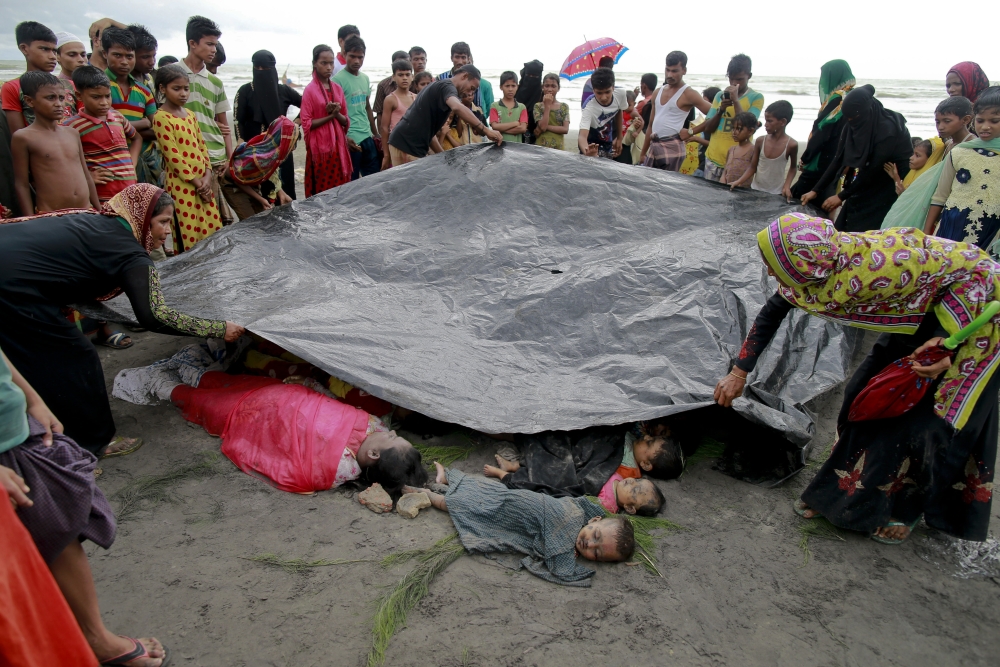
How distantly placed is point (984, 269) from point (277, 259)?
11.1ft

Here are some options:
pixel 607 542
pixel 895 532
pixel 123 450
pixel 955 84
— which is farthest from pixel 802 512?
pixel 955 84

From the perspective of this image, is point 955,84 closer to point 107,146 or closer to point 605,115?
point 605,115

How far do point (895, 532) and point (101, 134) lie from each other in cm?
470

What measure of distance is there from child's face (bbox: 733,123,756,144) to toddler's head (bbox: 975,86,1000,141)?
1906 millimetres

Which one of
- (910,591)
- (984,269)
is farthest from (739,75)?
(910,591)

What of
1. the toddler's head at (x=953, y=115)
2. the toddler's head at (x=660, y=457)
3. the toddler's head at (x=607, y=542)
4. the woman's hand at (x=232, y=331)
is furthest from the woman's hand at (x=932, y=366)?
the woman's hand at (x=232, y=331)

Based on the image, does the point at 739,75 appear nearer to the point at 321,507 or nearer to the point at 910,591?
the point at 910,591

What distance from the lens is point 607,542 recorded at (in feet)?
7.24

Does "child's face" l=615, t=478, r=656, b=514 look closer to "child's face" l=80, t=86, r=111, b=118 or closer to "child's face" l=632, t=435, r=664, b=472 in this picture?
"child's face" l=632, t=435, r=664, b=472

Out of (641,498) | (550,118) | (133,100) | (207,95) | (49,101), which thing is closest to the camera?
(641,498)

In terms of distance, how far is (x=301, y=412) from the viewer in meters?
2.75

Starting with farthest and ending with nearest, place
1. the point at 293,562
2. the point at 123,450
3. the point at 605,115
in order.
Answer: the point at 605,115, the point at 123,450, the point at 293,562

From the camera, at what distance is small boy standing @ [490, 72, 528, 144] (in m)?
6.47

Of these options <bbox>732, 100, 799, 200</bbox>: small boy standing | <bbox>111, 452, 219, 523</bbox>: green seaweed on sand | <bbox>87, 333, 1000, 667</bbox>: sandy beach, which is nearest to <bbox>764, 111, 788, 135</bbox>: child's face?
<bbox>732, 100, 799, 200</bbox>: small boy standing
